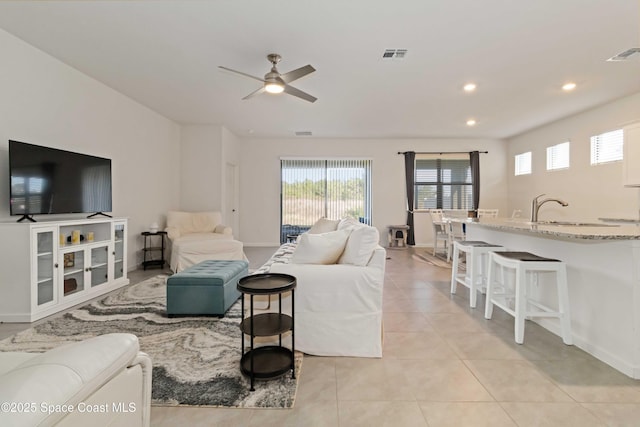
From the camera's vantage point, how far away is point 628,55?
3.26m

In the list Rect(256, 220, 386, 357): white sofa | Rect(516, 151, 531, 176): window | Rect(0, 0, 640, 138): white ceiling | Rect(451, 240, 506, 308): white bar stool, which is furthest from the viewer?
Rect(516, 151, 531, 176): window

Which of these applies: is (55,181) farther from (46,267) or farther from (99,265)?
(99,265)

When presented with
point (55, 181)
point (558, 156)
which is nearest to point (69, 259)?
point (55, 181)

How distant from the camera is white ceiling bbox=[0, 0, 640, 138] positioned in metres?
2.54

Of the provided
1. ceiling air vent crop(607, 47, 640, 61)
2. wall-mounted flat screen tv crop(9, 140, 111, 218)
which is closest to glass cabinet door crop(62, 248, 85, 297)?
wall-mounted flat screen tv crop(9, 140, 111, 218)

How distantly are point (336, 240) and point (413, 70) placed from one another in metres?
2.51

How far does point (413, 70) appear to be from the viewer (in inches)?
144

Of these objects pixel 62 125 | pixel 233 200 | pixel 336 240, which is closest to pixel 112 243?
pixel 62 125

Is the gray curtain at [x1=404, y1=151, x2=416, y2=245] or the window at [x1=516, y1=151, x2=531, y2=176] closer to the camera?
the window at [x1=516, y1=151, x2=531, y2=176]

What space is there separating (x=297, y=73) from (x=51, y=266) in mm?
3094

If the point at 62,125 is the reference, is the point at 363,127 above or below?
above

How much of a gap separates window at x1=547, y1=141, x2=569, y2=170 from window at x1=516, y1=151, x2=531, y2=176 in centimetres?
65

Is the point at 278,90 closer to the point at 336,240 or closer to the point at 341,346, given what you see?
the point at 336,240

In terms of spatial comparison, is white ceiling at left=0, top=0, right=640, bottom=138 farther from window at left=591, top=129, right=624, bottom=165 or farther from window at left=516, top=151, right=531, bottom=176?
window at left=516, top=151, right=531, bottom=176
